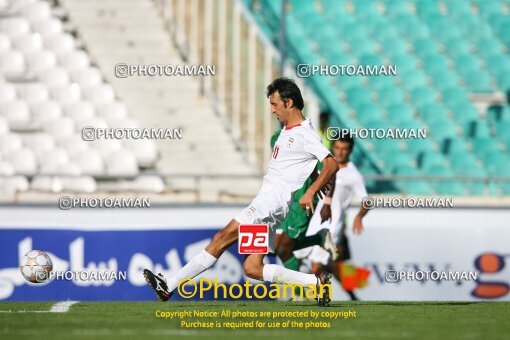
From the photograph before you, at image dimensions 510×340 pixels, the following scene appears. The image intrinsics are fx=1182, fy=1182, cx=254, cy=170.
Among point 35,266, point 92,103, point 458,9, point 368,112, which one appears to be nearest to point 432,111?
point 368,112

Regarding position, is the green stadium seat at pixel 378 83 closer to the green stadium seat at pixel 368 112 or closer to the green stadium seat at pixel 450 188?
the green stadium seat at pixel 368 112

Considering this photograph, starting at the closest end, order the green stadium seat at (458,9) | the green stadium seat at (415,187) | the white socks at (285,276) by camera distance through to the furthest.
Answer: the white socks at (285,276)
the green stadium seat at (415,187)
the green stadium seat at (458,9)

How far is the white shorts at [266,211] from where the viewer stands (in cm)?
905

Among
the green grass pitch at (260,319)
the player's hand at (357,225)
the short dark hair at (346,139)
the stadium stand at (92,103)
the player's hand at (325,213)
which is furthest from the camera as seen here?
the stadium stand at (92,103)

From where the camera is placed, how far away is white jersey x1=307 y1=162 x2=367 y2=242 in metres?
11.8

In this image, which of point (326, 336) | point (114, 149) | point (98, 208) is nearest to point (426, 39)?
point (114, 149)

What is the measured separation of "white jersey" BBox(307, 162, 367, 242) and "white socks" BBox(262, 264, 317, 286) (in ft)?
8.29

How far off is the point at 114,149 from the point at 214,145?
1.52 m

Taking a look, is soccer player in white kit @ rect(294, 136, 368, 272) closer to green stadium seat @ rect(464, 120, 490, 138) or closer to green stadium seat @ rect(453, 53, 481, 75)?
green stadium seat @ rect(464, 120, 490, 138)

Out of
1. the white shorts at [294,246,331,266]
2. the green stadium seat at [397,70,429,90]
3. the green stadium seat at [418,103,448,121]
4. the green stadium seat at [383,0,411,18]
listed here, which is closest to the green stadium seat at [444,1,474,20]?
the green stadium seat at [383,0,411,18]

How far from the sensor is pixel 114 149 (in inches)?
642

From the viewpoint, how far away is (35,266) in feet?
36.0

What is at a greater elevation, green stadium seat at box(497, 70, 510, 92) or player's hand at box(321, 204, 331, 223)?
green stadium seat at box(497, 70, 510, 92)

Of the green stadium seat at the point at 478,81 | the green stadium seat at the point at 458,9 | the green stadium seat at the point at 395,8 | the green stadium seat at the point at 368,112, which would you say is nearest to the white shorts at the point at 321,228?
the green stadium seat at the point at 368,112
